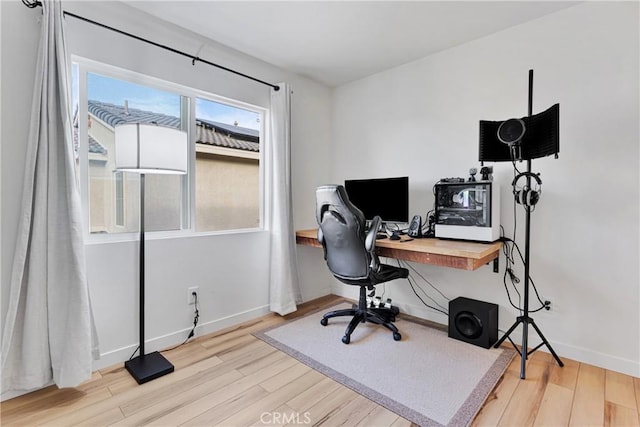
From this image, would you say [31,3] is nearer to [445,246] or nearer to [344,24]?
[344,24]

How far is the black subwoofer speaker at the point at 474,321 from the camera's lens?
2.27 metres

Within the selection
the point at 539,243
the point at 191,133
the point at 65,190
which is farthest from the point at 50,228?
the point at 539,243

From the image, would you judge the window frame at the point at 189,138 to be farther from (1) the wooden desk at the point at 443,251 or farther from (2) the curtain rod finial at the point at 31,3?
(1) the wooden desk at the point at 443,251

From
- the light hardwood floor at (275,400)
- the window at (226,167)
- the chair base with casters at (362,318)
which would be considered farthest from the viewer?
the window at (226,167)

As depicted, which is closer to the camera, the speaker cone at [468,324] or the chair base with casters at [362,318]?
the speaker cone at [468,324]

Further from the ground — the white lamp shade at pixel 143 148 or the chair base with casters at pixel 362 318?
the white lamp shade at pixel 143 148

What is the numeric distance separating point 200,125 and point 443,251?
2.15m

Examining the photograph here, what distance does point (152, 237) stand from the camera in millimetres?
2281

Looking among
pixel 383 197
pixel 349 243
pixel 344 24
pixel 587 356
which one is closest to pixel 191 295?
pixel 349 243

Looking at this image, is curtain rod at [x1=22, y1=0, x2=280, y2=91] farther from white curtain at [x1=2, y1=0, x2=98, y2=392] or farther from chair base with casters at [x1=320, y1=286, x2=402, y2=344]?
chair base with casters at [x1=320, y1=286, x2=402, y2=344]

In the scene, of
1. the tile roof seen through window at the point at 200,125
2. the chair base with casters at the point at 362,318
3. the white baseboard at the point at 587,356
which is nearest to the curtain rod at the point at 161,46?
the tile roof seen through window at the point at 200,125

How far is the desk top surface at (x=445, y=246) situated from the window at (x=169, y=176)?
1.39 m

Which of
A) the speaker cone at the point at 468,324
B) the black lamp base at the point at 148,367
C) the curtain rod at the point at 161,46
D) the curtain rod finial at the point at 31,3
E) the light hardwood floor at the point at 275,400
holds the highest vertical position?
the curtain rod at the point at 161,46

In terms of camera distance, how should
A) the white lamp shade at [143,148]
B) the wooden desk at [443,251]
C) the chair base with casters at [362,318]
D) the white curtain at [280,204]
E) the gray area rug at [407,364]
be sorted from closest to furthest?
the gray area rug at [407,364]
the white lamp shade at [143,148]
the wooden desk at [443,251]
the chair base with casters at [362,318]
the white curtain at [280,204]
